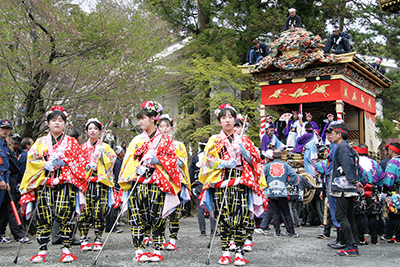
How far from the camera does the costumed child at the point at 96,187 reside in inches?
232

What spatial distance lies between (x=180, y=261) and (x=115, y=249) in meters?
1.58

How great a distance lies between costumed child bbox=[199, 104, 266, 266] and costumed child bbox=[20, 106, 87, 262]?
1783 mm

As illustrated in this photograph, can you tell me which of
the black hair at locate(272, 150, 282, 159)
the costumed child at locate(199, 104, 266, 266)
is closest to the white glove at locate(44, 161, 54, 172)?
the costumed child at locate(199, 104, 266, 266)

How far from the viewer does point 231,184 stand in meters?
4.72

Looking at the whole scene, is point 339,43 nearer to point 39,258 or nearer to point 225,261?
point 225,261

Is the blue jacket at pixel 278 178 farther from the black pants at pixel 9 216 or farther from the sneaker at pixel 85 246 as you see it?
the black pants at pixel 9 216

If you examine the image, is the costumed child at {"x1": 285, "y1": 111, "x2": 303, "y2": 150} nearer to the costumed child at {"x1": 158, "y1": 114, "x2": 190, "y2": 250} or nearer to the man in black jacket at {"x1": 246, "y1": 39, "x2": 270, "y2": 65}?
the man in black jacket at {"x1": 246, "y1": 39, "x2": 270, "y2": 65}

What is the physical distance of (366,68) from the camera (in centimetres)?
1380

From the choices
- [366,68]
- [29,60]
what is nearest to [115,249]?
[29,60]

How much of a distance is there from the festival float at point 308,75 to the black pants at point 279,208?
5.75 meters

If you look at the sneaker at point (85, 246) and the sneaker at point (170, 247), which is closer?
the sneaker at point (85, 246)

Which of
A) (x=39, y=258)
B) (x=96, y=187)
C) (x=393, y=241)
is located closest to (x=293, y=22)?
(x=393, y=241)

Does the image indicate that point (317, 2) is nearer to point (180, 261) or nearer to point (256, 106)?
point (256, 106)

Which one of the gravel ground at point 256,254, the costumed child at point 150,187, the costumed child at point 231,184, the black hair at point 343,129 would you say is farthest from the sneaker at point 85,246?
the black hair at point 343,129
